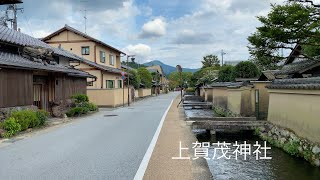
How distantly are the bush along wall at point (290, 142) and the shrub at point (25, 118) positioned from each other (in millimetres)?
10584

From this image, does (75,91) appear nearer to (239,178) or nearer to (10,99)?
(10,99)

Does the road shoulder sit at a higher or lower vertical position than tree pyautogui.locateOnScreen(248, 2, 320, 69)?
lower

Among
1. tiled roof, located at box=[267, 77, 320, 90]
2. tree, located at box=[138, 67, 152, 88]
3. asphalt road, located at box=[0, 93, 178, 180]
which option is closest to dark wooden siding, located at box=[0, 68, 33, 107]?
asphalt road, located at box=[0, 93, 178, 180]

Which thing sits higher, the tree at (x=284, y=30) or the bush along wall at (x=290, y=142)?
the tree at (x=284, y=30)

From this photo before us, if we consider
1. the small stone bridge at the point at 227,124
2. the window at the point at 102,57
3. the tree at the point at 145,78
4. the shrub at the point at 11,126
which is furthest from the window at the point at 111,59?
the shrub at the point at 11,126

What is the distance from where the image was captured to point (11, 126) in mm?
13133

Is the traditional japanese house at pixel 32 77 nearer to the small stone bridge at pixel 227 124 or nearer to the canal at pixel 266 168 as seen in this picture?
the small stone bridge at pixel 227 124

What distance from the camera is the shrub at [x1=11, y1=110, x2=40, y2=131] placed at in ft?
45.5

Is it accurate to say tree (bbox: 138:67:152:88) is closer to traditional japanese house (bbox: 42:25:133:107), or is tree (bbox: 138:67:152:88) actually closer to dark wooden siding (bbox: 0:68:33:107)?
traditional japanese house (bbox: 42:25:133:107)

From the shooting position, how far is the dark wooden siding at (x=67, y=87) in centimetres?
2200

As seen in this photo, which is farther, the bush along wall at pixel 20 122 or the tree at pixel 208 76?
the tree at pixel 208 76

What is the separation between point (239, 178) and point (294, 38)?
1434 centimetres

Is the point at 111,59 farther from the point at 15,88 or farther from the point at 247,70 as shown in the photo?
the point at 15,88

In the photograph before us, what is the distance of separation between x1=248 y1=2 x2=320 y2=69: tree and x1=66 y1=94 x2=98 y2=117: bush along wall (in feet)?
41.4
